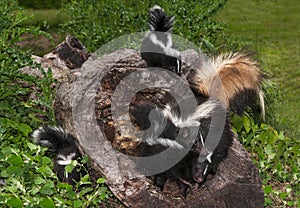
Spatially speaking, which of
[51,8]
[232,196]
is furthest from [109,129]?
[51,8]

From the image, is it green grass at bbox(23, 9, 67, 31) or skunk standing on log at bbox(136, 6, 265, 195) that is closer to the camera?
skunk standing on log at bbox(136, 6, 265, 195)

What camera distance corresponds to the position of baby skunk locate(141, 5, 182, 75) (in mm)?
4988

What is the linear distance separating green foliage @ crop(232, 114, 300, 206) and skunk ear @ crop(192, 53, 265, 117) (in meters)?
0.54

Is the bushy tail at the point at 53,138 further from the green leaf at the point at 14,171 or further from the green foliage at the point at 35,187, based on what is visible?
the green leaf at the point at 14,171

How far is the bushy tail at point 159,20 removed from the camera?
510 cm

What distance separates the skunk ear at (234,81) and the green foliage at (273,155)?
54cm

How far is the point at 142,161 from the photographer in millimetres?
4062

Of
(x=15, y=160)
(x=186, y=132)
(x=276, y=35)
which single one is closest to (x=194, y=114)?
(x=186, y=132)

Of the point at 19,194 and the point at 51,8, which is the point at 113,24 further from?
the point at 51,8

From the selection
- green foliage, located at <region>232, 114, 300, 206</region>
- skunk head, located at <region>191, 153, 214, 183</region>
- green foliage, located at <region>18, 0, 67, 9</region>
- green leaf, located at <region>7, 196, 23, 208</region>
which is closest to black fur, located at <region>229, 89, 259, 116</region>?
green foliage, located at <region>232, 114, 300, 206</region>

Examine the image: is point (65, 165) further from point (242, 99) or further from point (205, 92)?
point (242, 99)

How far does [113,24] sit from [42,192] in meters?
3.12

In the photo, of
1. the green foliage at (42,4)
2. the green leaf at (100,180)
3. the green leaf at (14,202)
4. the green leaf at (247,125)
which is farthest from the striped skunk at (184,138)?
the green foliage at (42,4)

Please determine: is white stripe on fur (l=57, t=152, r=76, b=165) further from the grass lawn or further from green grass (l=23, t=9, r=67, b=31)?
green grass (l=23, t=9, r=67, b=31)
